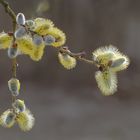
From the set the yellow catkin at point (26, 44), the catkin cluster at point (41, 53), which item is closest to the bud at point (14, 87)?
the catkin cluster at point (41, 53)

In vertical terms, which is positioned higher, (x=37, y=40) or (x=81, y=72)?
(x=81, y=72)

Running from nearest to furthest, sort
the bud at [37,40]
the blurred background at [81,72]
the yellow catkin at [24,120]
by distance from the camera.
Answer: the bud at [37,40] → the yellow catkin at [24,120] → the blurred background at [81,72]

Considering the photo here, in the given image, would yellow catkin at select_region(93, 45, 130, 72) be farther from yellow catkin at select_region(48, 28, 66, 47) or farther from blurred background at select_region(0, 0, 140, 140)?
blurred background at select_region(0, 0, 140, 140)

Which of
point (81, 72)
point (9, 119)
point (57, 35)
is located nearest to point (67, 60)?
point (57, 35)

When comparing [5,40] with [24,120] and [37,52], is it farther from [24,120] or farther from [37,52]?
[24,120]

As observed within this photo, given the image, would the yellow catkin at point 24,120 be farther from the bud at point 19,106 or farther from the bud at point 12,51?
the bud at point 12,51

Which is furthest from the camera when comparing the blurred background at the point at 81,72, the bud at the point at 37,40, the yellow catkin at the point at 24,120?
the blurred background at the point at 81,72

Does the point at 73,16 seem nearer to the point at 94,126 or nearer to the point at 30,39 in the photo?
the point at 94,126

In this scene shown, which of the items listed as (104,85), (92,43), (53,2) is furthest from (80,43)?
(104,85)
